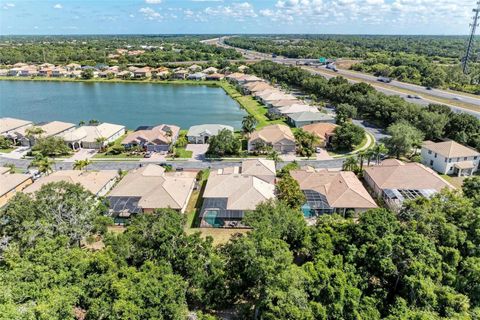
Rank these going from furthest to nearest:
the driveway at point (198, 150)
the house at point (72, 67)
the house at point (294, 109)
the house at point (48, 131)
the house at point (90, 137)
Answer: the house at point (72, 67), the house at point (294, 109), the house at point (48, 131), the house at point (90, 137), the driveway at point (198, 150)

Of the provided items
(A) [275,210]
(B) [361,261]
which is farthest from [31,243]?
(B) [361,261]

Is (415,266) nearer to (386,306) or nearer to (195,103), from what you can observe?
(386,306)

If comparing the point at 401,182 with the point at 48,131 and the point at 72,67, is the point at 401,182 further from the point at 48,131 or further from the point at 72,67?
the point at 72,67

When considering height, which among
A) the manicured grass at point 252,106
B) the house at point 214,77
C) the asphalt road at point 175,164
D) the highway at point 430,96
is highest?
the house at point 214,77

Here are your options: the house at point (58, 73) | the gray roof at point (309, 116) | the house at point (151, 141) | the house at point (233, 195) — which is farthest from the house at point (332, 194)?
the house at point (58, 73)

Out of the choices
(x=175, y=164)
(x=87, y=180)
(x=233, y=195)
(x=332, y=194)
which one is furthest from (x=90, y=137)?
(x=332, y=194)

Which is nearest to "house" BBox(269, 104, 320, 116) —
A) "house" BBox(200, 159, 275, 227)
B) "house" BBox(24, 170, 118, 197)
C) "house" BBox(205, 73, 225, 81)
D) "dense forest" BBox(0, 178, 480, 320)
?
"house" BBox(200, 159, 275, 227)

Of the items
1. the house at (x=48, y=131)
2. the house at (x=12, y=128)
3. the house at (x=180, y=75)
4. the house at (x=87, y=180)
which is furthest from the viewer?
the house at (x=180, y=75)

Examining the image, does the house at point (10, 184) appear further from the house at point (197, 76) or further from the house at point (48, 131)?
the house at point (197, 76)
